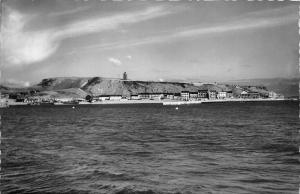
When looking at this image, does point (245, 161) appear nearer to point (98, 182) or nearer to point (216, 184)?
point (216, 184)

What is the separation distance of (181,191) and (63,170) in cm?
664

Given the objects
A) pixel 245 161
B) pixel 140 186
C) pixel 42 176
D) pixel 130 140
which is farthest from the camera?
pixel 130 140

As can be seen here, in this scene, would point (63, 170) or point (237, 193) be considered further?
point (63, 170)

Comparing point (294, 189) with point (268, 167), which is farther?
point (268, 167)

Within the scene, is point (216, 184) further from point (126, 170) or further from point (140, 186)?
point (126, 170)

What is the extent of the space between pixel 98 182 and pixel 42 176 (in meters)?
2.97

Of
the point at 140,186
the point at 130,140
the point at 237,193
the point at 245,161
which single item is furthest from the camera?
the point at 130,140

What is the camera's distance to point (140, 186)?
46.6 ft

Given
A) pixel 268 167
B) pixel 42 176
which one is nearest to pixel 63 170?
pixel 42 176

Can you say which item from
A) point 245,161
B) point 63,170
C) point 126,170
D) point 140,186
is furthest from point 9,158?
point 245,161

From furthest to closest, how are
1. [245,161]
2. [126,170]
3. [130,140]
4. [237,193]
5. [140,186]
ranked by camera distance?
[130,140] → [245,161] → [126,170] → [140,186] → [237,193]

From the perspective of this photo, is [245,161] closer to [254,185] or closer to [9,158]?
[254,185]

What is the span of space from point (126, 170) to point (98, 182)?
2.52 metres

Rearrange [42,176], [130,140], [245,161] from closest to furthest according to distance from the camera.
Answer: [42,176]
[245,161]
[130,140]
